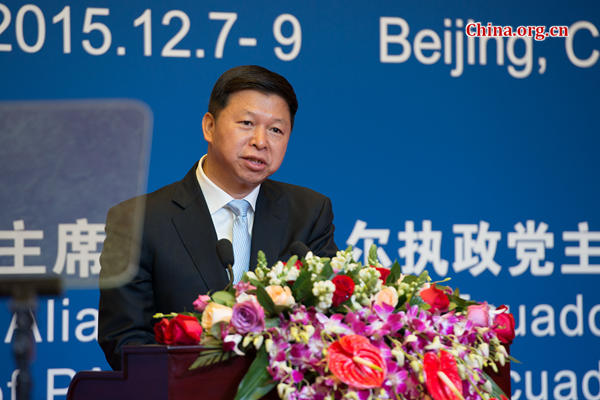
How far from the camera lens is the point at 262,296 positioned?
43.9 inches

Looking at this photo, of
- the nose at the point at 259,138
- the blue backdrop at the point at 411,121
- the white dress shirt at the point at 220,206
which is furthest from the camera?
the blue backdrop at the point at 411,121

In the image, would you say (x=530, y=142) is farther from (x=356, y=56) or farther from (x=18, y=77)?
(x=18, y=77)

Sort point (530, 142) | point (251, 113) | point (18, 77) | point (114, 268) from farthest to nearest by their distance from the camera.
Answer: point (530, 142) < point (18, 77) < point (251, 113) < point (114, 268)

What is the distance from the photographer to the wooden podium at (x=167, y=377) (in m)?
1.10

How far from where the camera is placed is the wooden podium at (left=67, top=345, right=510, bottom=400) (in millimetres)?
1100

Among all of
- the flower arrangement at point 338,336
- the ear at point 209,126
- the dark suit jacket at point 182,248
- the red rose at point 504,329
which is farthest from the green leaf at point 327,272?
the ear at point 209,126

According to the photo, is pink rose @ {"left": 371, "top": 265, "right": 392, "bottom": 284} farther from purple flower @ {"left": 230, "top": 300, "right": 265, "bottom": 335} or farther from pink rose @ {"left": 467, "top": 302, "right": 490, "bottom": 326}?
purple flower @ {"left": 230, "top": 300, "right": 265, "bottom": 335}

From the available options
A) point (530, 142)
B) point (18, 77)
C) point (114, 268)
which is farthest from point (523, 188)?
point (114, 268)

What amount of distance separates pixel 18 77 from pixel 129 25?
0.44 m

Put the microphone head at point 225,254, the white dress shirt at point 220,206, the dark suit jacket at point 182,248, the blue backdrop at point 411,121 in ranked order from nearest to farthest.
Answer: the microphone head at point 225,254 → the dark suit jacket at point 182,248 → the white dress shirt at point 220,206 → the blue backdrop at point 411,121

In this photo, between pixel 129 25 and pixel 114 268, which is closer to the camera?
pixel 114 268

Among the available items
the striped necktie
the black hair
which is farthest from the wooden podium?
the black hair

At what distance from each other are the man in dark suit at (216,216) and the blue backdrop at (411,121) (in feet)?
2.55

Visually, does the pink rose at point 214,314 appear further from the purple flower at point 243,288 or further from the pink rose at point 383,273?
the pink rose at point 383,273
